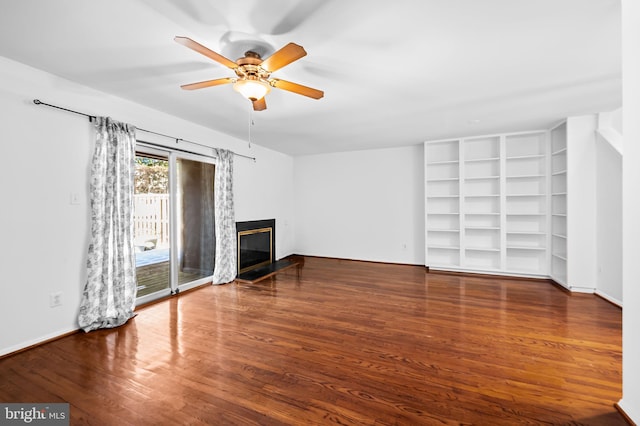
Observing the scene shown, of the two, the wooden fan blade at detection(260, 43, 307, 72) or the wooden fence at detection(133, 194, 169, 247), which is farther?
the wooden fence at detection(133, 194, 169, 247)

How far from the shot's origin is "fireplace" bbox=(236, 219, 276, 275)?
4.75 m

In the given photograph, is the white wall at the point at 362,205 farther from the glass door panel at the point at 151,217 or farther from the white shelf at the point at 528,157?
the glass door panel at the point at 151,217

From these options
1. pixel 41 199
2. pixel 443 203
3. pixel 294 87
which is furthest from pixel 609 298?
pixel 41 199

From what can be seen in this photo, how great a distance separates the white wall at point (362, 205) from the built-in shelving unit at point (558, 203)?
7.00 ft

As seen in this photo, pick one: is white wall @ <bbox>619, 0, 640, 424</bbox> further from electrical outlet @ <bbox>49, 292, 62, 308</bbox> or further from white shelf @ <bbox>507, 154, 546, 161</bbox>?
electrical outlet @ <bbox>49, 292, 62, 308</bbox>

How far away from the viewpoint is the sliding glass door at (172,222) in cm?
355

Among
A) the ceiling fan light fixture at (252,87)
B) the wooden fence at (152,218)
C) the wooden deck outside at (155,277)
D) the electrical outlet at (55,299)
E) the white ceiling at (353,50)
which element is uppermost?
the white ceiling at (353,50)

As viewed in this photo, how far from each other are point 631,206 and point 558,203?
3544mm

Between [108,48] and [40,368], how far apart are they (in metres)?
2.64

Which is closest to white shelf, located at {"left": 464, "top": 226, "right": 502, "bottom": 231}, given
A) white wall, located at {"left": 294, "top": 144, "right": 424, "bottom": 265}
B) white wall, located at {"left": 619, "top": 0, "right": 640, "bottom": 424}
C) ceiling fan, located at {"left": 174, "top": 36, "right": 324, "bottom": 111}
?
white wall, located at {"left": 294, "top": 144, "right": 424, "bottom": 265}

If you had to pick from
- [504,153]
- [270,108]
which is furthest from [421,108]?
[504,153]

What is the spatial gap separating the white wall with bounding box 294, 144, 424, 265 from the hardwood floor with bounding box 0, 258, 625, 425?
2.39 meters

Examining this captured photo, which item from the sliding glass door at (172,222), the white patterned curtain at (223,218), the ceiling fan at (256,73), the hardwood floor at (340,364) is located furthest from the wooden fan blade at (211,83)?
the hardwood floor at (340,364)

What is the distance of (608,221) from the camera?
139 inches
